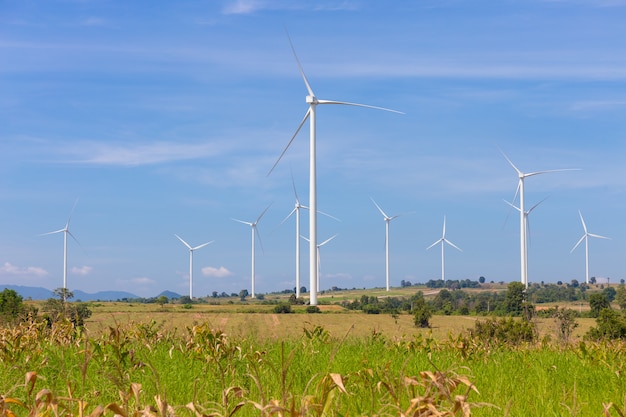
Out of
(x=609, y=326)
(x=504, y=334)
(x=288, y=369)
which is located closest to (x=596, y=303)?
(x=609, y=326)

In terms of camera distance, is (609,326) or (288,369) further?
(609,326)

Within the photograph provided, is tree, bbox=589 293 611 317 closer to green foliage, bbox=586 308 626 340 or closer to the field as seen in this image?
green foliage, bbox=586 308 626 340

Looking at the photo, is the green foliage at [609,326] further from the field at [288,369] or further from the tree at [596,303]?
the tree at [596,303]

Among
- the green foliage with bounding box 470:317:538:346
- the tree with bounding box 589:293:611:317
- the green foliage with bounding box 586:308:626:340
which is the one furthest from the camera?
the tree with bounding box 589:293:611:317

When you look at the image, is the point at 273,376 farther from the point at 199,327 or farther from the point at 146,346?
the point at 146,346

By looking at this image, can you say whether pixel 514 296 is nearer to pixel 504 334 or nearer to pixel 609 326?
pixel 609 326

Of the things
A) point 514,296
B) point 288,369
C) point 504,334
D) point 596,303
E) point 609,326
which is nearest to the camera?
point 288,369

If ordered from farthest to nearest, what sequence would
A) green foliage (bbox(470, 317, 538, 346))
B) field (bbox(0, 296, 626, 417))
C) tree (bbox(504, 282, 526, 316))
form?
tree (bbox(504, 282, 526, 316)) → green foliage (bbox(470, 317, 538, 346)) → field (bbox(0, 296, 626, 417))

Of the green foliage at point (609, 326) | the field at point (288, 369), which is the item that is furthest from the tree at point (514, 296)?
the field at point (288, 369)

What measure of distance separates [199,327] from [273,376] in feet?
9.54

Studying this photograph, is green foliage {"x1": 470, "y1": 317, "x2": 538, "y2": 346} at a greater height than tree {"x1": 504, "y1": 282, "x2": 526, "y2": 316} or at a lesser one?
greater

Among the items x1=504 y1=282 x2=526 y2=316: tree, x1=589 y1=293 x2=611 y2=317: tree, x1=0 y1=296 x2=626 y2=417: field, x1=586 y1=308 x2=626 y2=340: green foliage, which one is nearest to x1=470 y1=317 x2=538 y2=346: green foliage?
x1=0 y1=296 x2=626 y2=417: field

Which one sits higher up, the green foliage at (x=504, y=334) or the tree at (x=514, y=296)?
the green foliage at (x=504, y=334)

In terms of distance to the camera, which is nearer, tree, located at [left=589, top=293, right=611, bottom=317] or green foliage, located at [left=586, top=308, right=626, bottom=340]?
green foliage, located at [left=586, top=308, right=626, bottom=340]
